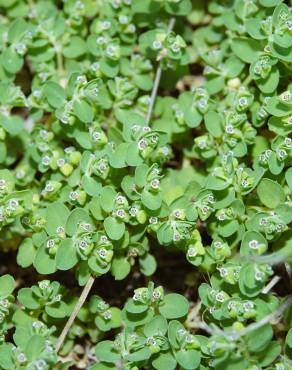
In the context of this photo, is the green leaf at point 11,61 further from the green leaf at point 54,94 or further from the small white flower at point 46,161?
the small white flower at point 46,161

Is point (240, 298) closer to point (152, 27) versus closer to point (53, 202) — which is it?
point (53, 202)

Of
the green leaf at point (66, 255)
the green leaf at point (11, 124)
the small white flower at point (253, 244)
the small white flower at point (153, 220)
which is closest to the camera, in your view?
the small white flower at point (253, 244)

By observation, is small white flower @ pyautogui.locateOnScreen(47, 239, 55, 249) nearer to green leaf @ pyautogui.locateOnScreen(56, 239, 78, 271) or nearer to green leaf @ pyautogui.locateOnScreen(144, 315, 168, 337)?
green leaf @ pyautogui.locateOnScreen(56, 239, 78, 271)

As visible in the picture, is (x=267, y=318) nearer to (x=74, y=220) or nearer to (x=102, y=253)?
(x=102, y=253)

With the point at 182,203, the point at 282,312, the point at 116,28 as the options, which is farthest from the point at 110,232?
the point at 116,28

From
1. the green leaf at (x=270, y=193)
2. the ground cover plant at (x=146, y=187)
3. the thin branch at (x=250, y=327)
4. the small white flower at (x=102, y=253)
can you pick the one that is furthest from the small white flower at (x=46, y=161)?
the thin branch at (x=250, y=327)

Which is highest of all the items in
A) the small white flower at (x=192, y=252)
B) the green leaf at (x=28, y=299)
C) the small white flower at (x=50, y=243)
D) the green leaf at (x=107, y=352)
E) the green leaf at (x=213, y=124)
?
the green leaf at (x=213, y=124)
